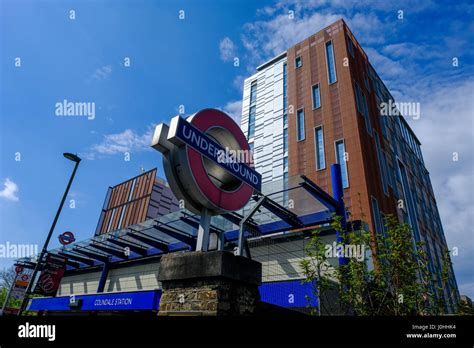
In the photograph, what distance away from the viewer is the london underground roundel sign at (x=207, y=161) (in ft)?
15.1

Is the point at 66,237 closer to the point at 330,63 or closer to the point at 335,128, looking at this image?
the point at 335,128

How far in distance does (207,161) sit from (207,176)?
0.34 metres

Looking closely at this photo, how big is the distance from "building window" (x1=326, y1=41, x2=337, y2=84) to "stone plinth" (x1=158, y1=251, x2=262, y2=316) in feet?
83.4

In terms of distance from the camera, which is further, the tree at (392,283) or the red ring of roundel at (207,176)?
the tree at (392,283)

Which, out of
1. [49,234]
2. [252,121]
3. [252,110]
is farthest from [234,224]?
[252,110]

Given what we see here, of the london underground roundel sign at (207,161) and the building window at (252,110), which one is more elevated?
the building window at (252,110)

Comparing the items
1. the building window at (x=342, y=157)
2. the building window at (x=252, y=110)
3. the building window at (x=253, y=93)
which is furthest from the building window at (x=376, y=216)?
the building window at (x=253, y=93)

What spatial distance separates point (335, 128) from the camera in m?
23.7

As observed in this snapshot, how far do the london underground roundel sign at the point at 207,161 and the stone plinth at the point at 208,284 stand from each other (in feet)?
3.49

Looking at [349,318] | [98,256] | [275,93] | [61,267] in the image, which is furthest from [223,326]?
[275,93]

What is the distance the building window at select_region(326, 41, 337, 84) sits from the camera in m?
26.4

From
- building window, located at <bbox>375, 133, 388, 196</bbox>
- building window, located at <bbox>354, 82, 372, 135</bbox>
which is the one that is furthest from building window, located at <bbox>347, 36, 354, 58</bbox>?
building window, located at <bbox>375, 133, 388, 196</bbox>

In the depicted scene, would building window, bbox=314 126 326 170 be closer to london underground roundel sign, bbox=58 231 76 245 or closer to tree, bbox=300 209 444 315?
tree, bbox=300 209 444 315

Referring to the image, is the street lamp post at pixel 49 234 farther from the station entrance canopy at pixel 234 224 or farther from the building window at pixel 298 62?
the building window at pixel 298 62
